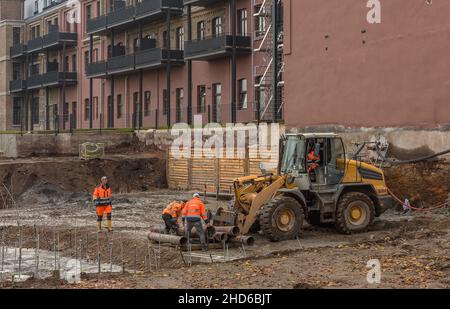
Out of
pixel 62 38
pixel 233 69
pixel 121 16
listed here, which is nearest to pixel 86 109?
pixel 62 38

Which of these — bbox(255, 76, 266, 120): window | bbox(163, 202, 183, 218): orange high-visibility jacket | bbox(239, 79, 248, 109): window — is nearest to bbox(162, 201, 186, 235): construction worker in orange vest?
bbox(163, 202, 183, 218): orange high-visibility jacket

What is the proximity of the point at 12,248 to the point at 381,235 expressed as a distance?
→ 10.2m

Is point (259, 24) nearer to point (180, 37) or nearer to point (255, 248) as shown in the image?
point (180, 37)

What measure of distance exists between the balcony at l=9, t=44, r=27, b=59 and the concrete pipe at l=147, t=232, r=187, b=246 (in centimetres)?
5499

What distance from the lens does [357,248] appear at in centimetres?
1645

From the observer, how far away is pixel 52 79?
61.9 metres

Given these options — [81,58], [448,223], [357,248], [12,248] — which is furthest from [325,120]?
[81,58]

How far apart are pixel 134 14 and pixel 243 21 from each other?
10.9 meters

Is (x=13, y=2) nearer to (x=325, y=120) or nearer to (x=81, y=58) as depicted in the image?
(x=81, y=58)

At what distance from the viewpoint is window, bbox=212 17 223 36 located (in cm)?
4203

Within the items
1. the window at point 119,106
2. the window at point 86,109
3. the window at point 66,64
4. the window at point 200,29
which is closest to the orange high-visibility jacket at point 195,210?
the window at point 200,29

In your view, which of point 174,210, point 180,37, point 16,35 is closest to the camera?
point 174,210

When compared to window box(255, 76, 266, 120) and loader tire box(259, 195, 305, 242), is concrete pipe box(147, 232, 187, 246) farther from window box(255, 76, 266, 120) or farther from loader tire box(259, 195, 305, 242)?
window box(255, 76, 266, 120)
